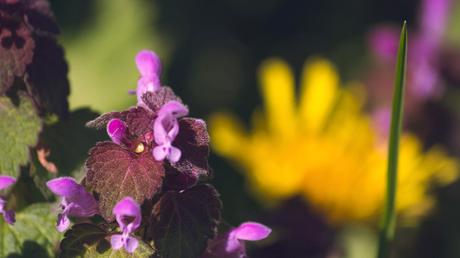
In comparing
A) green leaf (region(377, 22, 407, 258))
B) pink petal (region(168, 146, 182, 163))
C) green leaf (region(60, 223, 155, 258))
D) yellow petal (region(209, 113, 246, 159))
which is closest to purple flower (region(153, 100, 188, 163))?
pink petal (region(168, 146, 182, 163))

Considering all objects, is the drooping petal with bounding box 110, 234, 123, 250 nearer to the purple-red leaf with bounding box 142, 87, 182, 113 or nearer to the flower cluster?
the flower cluster

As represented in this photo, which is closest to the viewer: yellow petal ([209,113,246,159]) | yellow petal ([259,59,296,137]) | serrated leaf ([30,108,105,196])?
serrated leaf ([30,108,105,196])

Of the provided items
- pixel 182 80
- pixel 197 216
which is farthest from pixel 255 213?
pixel 182 80

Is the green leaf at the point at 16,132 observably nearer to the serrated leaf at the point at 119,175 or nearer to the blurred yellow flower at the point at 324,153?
the serrated leaf at the point at 119,175

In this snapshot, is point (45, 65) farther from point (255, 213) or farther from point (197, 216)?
point (255, 213)

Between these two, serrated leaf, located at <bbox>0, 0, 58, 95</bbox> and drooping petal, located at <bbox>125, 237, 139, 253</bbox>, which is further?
serrated leaf, located at <bbox>0, 0, 58, 95</bbox>

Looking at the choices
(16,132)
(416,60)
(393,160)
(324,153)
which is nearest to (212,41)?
(324,153)

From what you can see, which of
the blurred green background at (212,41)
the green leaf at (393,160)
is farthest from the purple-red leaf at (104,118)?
the blurred green background at (212,41)
